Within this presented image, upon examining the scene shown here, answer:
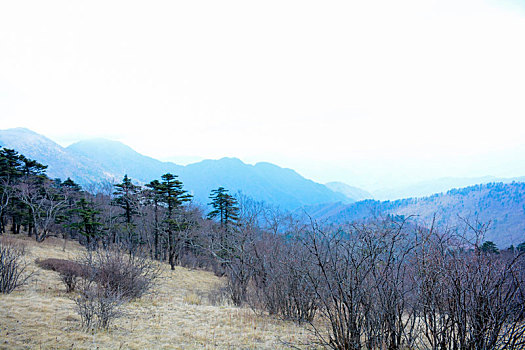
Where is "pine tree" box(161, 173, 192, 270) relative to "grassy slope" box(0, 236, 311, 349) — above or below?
above

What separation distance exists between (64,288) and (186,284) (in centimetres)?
1074

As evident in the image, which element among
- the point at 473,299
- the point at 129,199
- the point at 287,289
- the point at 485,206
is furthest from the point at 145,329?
the point at 485,206

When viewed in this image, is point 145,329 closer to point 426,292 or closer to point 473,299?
point 426,292

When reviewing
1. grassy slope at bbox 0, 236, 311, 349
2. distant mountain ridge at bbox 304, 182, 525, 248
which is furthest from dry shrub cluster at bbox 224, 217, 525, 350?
distant mountain ridge at bbox 304, 182, 525, 248

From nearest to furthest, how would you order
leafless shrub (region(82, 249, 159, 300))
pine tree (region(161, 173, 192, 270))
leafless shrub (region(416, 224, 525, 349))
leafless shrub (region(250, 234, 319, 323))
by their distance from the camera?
1. leafless shrub (region(416, 224, 525, 349))
2. leafless shrub (region(250, 234, 319, 323))
3. leafless shrub (region(82, 249, 159, 300))
4. pine tree (region(161, 173, 192, 270))

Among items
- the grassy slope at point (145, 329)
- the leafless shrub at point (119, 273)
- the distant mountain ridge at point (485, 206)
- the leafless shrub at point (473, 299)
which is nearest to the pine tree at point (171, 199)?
the leafless shrub at point (119, 273)

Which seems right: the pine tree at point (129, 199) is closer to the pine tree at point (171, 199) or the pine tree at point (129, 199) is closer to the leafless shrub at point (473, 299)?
the pine tree at point (171, 199)

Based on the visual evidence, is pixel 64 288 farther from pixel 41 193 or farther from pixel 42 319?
pixel 41 193

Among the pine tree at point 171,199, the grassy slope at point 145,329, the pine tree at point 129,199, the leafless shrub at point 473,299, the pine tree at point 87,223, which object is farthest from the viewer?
the pine tree at point 129,199

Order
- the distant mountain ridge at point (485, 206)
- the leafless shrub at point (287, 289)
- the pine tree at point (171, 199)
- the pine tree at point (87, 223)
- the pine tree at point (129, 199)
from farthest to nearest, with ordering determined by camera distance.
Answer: the distant mountain ridge at point (485, 206), the pine tree at point (129, 199), the pine tree at point (87, 223), the pine tree at point (171, 199), the leafless shrub at point (287, 289)

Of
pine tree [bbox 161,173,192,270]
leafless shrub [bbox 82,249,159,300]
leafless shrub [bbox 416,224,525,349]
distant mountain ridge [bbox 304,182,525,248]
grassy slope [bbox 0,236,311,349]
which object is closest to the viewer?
leafless shrub [bbox 416,224,525,349]

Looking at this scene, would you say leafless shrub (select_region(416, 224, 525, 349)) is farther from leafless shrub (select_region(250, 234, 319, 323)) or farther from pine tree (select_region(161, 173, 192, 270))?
pine tree (select_region(161, 173, 192, 270))

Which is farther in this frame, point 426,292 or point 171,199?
point 171,199

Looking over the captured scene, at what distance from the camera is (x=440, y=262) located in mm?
4395
